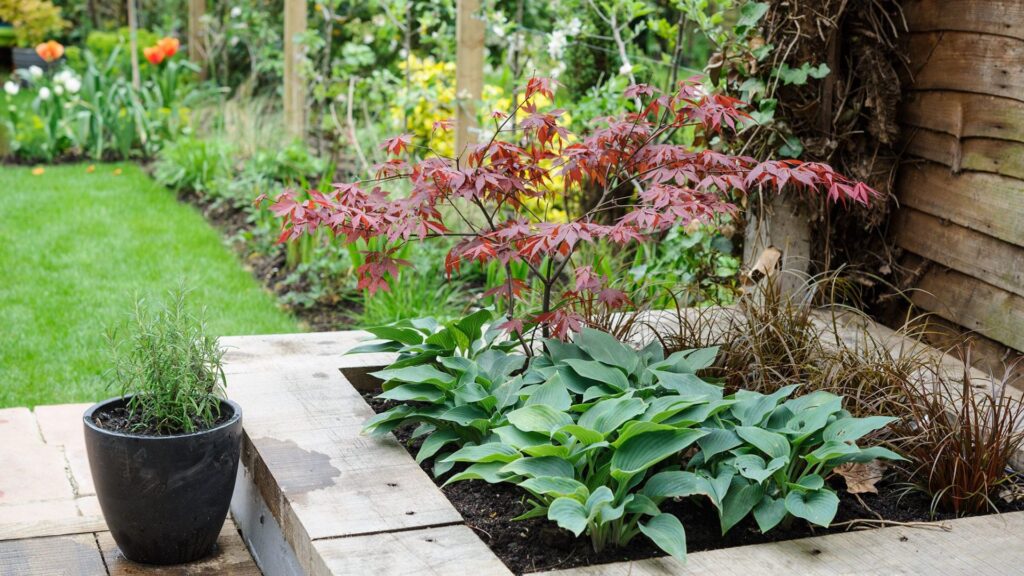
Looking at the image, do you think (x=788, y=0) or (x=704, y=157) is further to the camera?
(x=788, y=0)

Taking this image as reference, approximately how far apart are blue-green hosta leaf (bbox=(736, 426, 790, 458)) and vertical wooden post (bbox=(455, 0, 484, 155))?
10.8ft

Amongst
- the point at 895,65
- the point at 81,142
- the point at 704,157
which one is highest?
the point at 895,65

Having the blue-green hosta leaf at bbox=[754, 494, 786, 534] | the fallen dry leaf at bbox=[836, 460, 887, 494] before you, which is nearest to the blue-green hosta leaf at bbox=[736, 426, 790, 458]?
the blue-green hosta leaf at bbox=[754, 494, 786, 534]

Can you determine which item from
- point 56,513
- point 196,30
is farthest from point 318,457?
point 196,30

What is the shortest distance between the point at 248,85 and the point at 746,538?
8.19 meters

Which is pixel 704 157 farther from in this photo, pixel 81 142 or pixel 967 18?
pixel 81 142

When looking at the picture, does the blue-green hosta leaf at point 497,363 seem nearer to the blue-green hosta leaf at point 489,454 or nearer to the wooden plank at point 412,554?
the blue-green hosta leaf at point 489,454

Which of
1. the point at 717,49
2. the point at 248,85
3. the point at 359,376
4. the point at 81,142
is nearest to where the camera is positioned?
the point at 359,376

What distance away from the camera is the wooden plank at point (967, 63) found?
324 centimetres

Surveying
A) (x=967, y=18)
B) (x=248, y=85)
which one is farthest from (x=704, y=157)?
(x=248, y=85)

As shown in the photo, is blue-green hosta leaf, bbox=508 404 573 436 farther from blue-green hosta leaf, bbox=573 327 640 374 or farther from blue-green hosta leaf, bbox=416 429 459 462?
blue-green hosta leaf, bbox=573 327 640 374

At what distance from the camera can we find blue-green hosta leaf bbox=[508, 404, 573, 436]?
226cm

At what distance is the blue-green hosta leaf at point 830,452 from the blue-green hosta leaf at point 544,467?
0.54 metres

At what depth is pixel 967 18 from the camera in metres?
3.41
